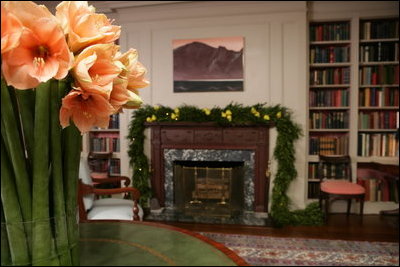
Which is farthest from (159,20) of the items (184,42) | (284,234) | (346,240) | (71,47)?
(71,47)

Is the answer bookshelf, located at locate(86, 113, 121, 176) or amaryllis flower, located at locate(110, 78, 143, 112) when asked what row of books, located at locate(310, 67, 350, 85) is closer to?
bookshelf, located at locate(86, 113, 121, 176)

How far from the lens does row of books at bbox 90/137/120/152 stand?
4508 millimetres

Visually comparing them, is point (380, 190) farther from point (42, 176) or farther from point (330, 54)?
point (42, 176)

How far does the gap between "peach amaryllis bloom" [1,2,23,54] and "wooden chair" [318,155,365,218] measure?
3737mm

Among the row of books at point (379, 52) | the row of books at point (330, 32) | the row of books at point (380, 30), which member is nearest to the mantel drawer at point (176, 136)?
the row of books at point (330, 32)

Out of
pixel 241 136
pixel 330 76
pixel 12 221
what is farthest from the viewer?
pixel 330 76

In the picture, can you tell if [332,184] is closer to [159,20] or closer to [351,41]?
[351,41]

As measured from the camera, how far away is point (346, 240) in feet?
10.5

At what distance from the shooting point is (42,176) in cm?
60

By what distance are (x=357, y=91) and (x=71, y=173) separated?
4178 millimetres

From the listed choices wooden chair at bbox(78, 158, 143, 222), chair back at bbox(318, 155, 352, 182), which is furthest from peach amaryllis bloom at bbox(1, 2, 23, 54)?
chair back at bbox(318, 155, 352, 182)

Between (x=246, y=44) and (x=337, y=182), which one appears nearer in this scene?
(x=337, y=182)

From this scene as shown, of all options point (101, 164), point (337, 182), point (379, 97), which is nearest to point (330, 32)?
point (379, 97)

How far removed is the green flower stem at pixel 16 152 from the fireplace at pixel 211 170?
3383mm
